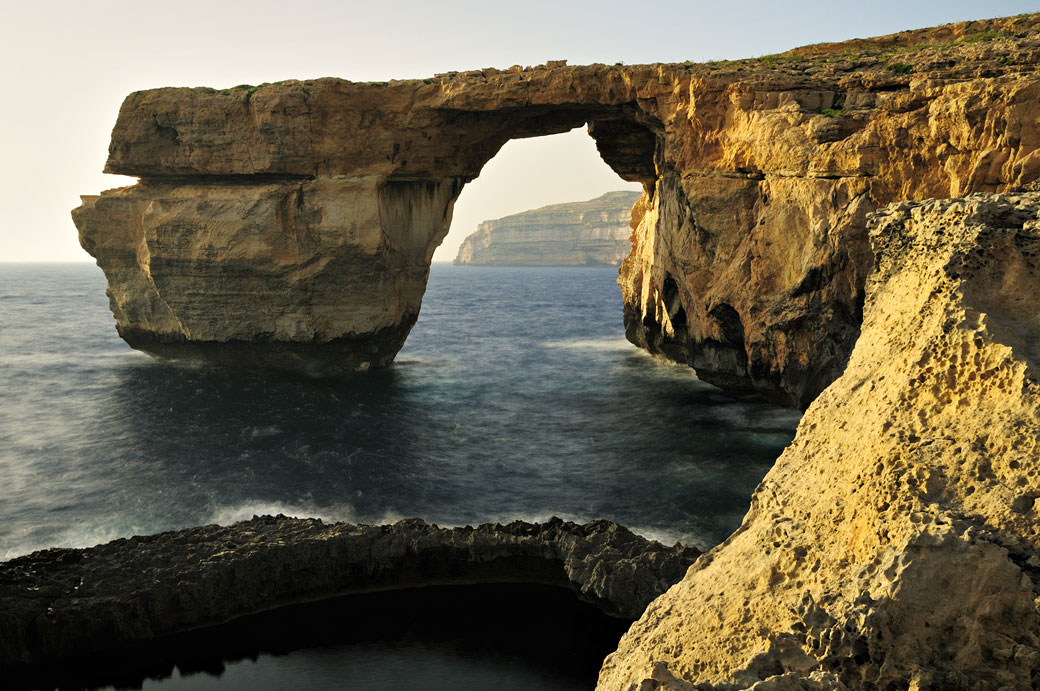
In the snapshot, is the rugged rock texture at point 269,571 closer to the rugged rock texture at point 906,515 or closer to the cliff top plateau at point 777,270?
the cliff top plateau at point 777,270

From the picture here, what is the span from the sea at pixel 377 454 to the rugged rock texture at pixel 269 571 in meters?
1.61

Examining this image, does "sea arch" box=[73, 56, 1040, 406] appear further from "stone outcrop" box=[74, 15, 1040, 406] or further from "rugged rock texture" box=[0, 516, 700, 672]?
"rugged rock texture" box=[0, 516, 700, 672]

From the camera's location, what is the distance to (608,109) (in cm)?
3366

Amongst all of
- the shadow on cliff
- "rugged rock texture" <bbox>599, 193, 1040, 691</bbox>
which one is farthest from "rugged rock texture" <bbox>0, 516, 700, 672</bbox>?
"rugged rock texture" <bbox>599, 193, 1040, 691</bbox>

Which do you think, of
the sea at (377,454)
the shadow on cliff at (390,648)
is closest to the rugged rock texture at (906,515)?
the shadow on cliff at (390,648)

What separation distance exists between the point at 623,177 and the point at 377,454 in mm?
24705

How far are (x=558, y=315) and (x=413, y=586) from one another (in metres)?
58.2

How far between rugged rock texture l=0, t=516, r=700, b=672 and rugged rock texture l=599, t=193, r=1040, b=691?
8995 millimetres

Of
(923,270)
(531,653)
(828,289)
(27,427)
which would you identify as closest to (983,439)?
(923,270)

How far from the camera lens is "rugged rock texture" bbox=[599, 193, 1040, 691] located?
16.5ft

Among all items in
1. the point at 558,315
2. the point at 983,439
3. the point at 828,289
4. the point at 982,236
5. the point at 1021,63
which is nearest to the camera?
the point at 983,439

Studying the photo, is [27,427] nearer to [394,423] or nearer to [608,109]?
[394,423]

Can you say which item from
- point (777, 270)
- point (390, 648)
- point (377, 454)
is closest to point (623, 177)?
point (777, 270)

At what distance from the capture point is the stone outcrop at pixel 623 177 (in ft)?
76.5
